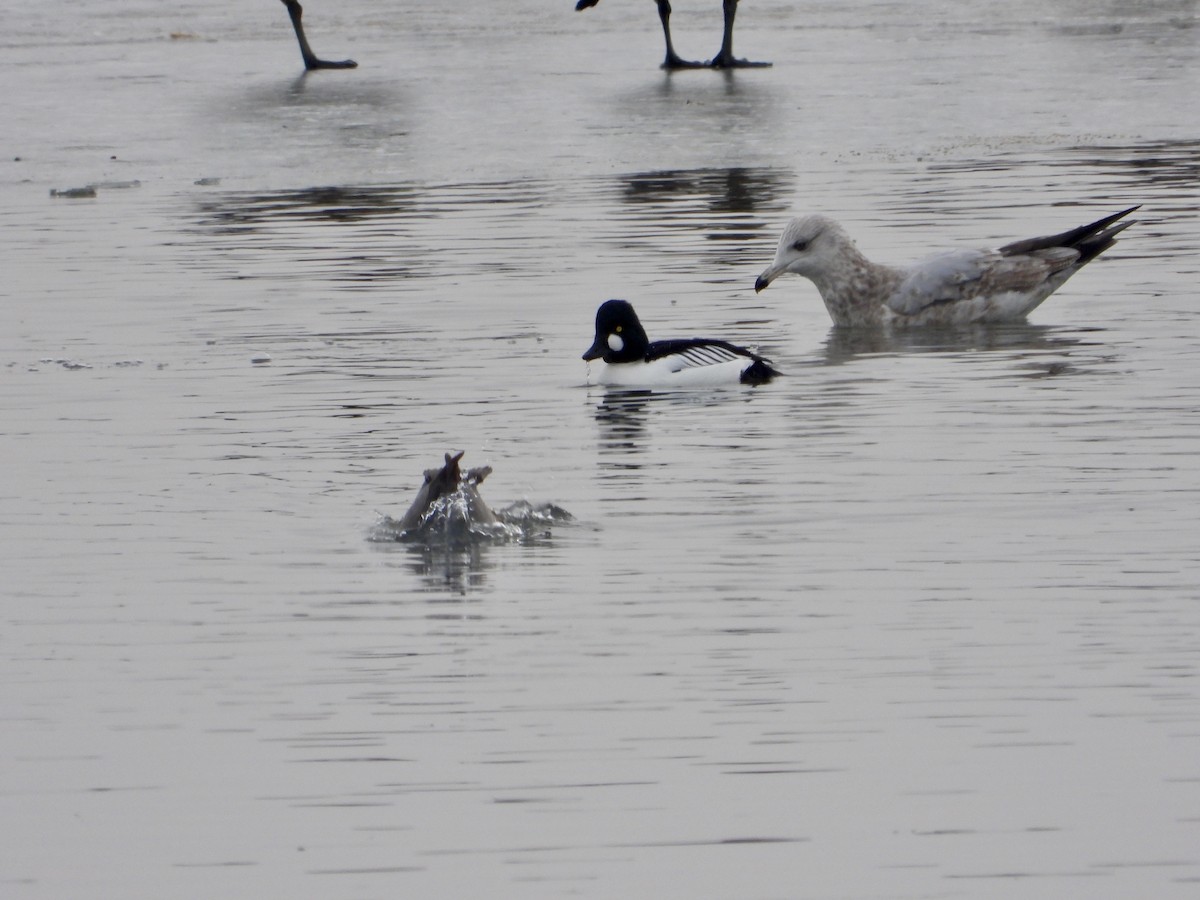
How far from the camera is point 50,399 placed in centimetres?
1066

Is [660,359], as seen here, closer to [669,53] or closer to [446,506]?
[446,506]

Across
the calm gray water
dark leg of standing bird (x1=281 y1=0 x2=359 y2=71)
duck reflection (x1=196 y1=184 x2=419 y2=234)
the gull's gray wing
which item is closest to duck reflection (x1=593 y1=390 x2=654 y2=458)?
the calm gray water

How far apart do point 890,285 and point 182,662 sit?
22.3 feet

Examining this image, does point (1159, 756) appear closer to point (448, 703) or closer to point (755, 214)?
point (448, 703)

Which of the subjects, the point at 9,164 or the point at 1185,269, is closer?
the point at 1185,269

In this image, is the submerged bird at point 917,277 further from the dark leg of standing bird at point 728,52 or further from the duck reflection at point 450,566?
the dark leg of standing bird at point 728,52

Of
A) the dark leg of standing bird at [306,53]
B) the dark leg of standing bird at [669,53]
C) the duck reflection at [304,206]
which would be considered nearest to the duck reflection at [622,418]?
the duck reflection at [304,206]

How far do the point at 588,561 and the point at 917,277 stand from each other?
5.39 meters

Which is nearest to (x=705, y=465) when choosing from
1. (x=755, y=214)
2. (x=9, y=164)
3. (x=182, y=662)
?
(x=182, y=662)

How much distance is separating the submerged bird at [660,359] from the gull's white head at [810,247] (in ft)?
4.40

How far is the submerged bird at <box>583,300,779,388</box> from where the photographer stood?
10.7 m

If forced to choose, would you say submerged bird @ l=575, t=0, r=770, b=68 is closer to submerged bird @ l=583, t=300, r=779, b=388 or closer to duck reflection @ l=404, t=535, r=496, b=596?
submerged bird @ l=583, t=300, r=779, b=388

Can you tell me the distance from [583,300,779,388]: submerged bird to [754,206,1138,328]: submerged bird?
135cm

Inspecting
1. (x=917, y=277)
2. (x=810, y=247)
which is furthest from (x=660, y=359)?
(x=917, y=277)
